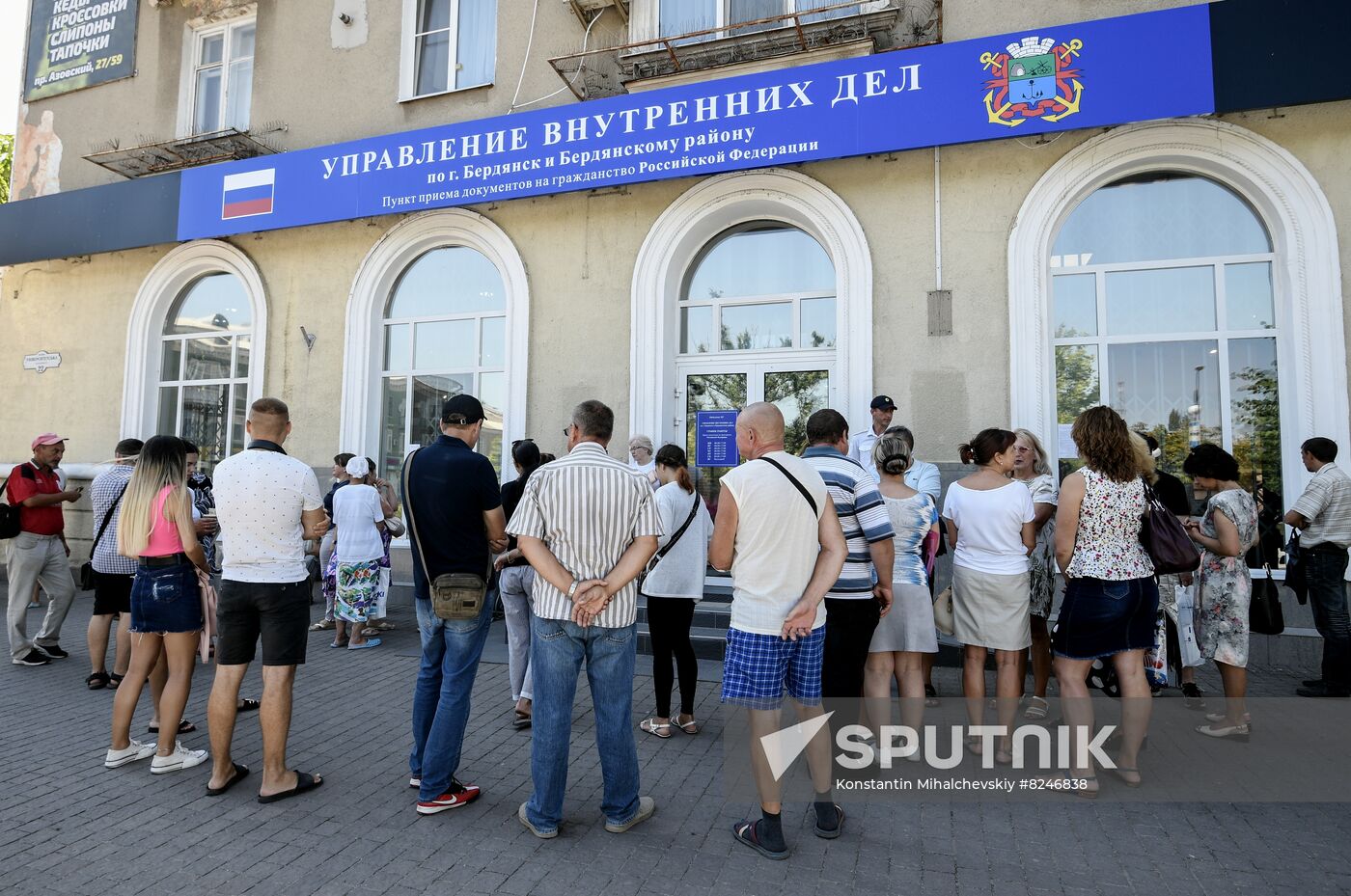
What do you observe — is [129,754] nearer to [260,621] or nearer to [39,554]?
[260,621]

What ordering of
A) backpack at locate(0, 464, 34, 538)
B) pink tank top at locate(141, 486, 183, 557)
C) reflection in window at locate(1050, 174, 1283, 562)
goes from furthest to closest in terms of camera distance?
reflection in window at locate(1050, 174, 1283, 562) → backpack at locate(0, 464, 34, 538) → pink tank top at locate(141, 486, 183, 557)

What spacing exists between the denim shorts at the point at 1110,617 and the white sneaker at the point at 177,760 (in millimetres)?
4777

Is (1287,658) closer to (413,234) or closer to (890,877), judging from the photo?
(890,877)

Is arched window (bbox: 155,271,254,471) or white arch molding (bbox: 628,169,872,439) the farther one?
arched window (bbox: 155,271,254,471)

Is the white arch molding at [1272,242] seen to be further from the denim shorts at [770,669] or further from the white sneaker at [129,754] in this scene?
the white sneaker at [129,754]

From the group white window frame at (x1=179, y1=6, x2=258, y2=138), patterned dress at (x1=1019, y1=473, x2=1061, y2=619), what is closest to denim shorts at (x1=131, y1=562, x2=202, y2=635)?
patterned dress at (x1=1019, y1=473, x2=1061, y2=619)

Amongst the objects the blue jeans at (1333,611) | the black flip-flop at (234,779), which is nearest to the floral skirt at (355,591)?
the black flip-flop at (234,779)

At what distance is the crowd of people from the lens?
3.26 m

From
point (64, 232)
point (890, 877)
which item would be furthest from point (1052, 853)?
point (64, 232)

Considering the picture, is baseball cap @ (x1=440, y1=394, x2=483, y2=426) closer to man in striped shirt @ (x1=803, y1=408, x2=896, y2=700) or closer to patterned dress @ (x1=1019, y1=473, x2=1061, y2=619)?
man in striped shirt @ (x1=803, y1=408, x2=896, y2=700)

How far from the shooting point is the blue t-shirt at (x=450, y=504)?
11.8ft

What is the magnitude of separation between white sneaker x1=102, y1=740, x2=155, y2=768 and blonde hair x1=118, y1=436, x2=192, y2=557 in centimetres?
111

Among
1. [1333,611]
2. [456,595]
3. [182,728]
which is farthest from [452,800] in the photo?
[1333,611]

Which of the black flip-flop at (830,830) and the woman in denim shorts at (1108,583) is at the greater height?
the woman in denim shorts at (1108,583)
